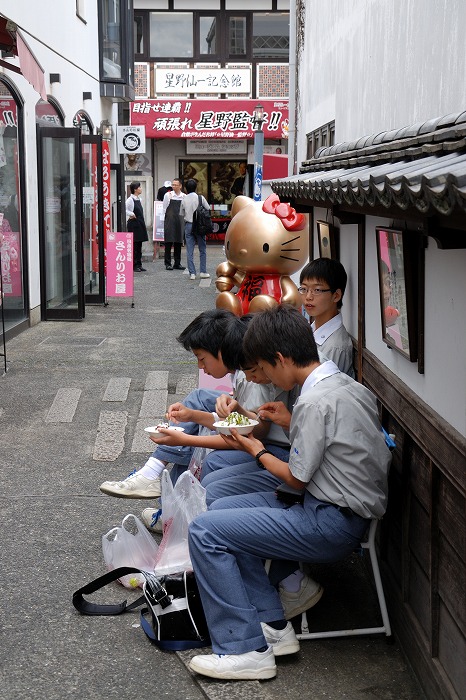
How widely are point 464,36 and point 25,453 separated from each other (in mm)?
4373

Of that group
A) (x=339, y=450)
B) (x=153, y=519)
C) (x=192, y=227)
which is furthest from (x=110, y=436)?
(x=192, y=227)

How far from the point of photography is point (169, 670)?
411 cm

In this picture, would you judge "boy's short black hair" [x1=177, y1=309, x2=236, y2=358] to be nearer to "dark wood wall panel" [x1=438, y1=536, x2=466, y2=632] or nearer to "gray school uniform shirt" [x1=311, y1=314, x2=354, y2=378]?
"gray school uniform shirt" [x1=311, y1=314, x2=354, y2=378]

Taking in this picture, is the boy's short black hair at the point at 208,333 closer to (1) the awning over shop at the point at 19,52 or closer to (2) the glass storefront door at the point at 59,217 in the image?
(1) the awning over shop at the point at 19,52

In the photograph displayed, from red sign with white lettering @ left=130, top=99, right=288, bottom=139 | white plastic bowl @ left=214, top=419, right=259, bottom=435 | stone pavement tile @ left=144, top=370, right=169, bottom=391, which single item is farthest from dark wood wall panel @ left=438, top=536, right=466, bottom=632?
red sign with white lettering @ left=130, top=99, right=288, bottom=139

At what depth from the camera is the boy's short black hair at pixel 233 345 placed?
16.6 ft

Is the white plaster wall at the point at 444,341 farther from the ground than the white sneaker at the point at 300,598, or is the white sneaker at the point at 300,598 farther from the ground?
the white plaster wall at the point at 444,341

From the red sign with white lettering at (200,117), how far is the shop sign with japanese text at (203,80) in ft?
1.54

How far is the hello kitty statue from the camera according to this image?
8.58 meters

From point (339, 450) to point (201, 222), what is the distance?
53.6 ft

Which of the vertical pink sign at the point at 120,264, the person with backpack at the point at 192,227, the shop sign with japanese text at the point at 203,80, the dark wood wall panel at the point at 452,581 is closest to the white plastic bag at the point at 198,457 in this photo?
the dark wood wall panel at the point at 452,581

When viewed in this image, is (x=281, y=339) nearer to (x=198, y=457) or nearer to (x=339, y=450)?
(x=339, y=450)

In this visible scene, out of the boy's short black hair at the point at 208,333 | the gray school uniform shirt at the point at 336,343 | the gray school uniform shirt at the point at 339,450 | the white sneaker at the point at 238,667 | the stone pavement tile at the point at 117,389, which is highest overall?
the boy's short black hair at the point at 208,333

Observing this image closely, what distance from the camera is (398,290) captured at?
4527mm
